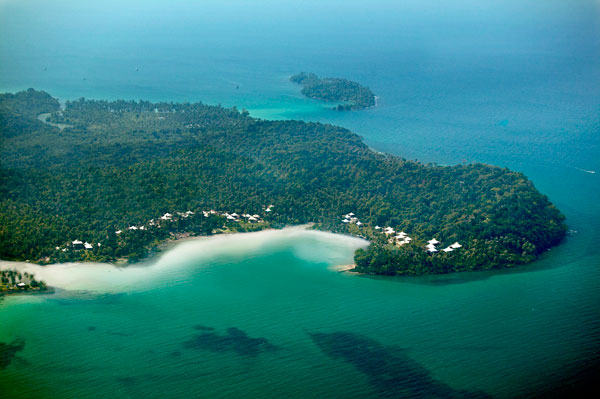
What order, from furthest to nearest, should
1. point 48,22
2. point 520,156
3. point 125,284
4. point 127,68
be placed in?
point 48,22 < point 127,68 < point 520,156 < point 125,284

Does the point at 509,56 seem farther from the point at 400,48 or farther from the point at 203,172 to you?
the point at 203,172

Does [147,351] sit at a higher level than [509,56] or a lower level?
lower

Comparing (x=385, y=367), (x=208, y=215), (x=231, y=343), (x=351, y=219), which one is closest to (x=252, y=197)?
(x=208, y=215)

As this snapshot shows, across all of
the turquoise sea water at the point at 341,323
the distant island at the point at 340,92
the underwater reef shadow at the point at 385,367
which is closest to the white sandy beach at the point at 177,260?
the turquoise sea water at the point at 341,323

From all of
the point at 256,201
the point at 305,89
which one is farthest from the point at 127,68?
the point at 256,201

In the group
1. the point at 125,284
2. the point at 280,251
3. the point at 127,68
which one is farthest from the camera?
the point at 127,68

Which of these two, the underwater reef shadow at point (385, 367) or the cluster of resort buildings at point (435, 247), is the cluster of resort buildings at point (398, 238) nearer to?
the cluster of resort buildings at point (435, 247)

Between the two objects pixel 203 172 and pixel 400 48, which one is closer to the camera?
pixel 203 172
